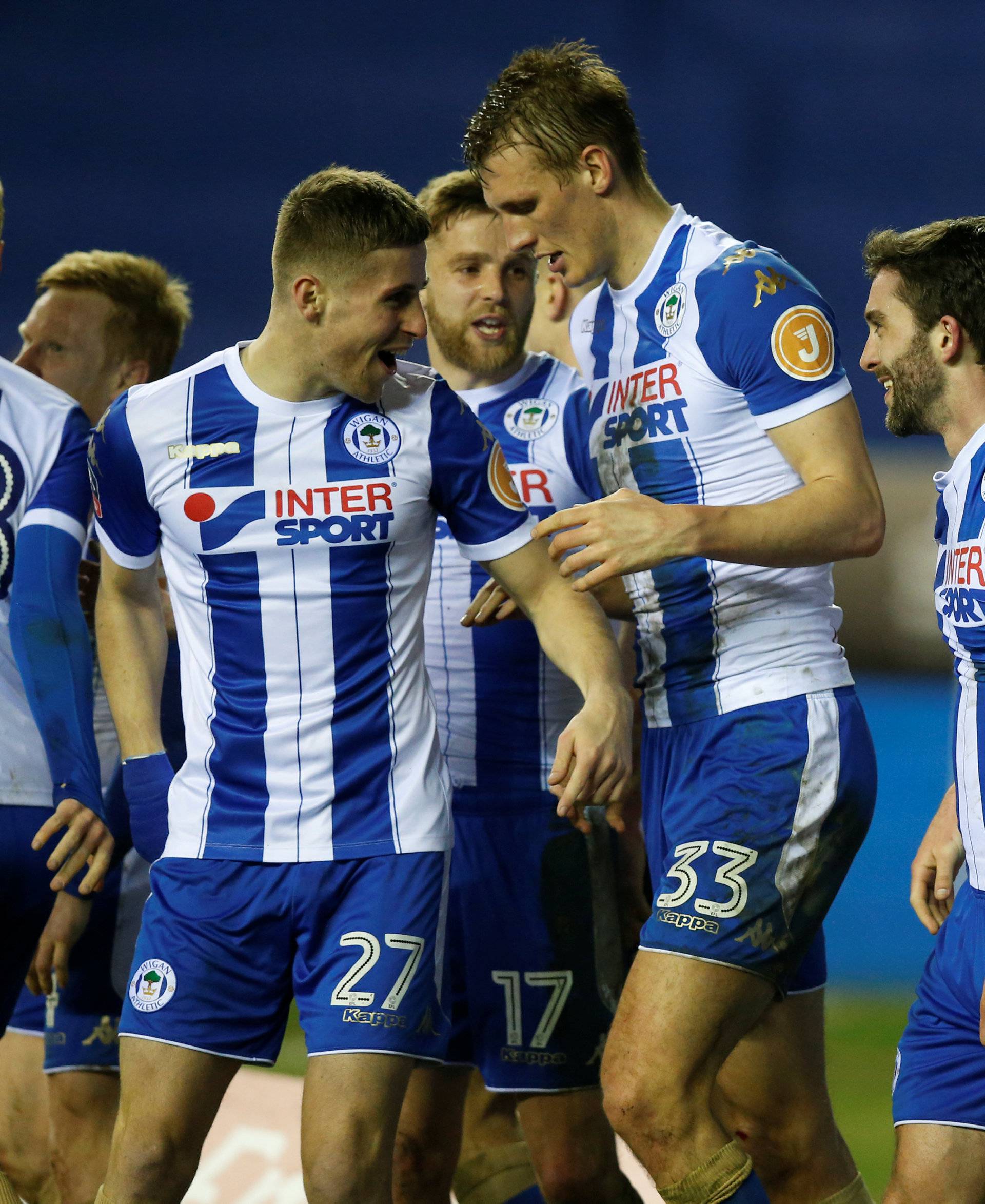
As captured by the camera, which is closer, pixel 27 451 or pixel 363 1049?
pixel 363 1049

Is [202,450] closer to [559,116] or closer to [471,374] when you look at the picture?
[559,116]

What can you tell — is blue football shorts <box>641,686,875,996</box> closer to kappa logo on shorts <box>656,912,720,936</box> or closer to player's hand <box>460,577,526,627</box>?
kappa logo on shorts <box>656,912,720,936</box>

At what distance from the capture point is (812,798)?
2.66 meters

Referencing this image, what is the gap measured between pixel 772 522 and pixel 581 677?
1.35 ft

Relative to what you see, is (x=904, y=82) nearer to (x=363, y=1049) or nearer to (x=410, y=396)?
(x=410, y=396)

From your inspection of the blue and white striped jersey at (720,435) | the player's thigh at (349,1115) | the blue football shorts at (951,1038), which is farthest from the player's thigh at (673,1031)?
the blue and white striped jersey at (720,435)

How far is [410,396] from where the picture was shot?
2.63 m

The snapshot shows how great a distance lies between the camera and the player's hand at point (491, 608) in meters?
2.84

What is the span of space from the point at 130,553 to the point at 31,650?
322mm

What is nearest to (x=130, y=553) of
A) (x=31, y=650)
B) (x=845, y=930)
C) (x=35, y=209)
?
(x=31, y=650)

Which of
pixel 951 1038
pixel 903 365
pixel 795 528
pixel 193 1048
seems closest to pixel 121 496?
pixel 193 1048

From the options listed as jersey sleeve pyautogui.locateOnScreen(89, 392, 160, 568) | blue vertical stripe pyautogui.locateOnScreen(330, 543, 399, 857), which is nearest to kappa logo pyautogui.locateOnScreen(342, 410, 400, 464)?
blue vertical stripe pyautogui.locateOnScreen(330, 543, 399, 857)

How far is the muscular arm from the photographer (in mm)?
2750

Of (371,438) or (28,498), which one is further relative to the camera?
(28,498)
